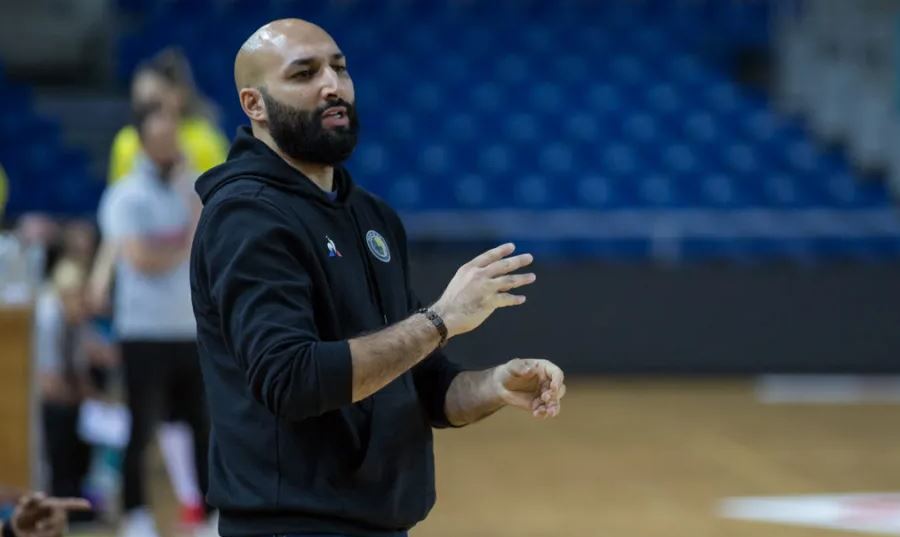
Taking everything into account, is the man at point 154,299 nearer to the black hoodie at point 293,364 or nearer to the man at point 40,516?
the man at point 40,516

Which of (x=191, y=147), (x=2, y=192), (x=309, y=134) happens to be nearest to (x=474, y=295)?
(x=309, y=134)

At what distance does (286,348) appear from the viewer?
269 cm

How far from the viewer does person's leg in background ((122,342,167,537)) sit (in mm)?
6418

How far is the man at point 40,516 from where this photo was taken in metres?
3.48

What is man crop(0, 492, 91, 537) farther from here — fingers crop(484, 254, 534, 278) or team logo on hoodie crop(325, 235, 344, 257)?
fingers crop(484, 254, 534, 278)

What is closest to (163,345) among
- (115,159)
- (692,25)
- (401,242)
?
(115,159)

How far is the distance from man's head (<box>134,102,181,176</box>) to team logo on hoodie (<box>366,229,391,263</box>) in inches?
138

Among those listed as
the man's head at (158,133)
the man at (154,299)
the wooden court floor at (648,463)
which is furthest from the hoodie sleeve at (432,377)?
the wooden court floor at (648,463)

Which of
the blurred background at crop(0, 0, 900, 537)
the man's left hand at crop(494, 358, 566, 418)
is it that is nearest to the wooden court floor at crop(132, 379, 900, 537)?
the blurred background at crop(0, 0, 900, 537)

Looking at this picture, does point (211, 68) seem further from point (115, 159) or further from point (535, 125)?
point (115, 159)

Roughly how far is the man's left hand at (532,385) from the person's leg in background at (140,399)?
3591mm

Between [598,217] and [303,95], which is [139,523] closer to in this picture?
[303,95]

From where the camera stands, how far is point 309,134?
2.97 metres

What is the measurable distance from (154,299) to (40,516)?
2.97m
